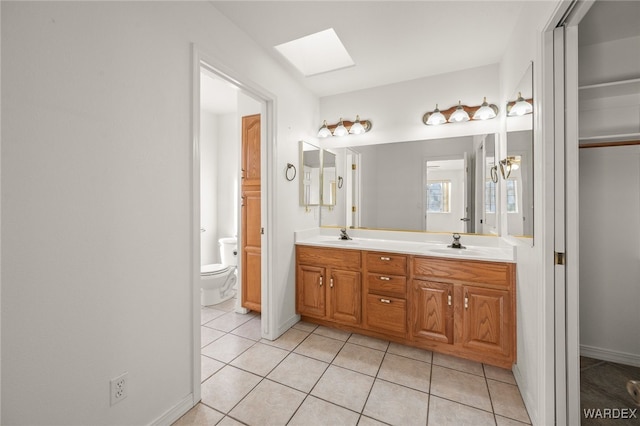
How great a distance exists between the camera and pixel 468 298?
2.03m

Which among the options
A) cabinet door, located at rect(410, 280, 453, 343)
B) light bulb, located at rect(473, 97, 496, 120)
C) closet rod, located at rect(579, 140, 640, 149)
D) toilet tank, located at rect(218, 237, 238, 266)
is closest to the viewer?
closet rod, located at rect(579, 140, 640, 149)

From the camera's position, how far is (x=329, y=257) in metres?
2.58

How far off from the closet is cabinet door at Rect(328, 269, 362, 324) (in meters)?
1.60

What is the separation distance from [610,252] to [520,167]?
1.08 metres

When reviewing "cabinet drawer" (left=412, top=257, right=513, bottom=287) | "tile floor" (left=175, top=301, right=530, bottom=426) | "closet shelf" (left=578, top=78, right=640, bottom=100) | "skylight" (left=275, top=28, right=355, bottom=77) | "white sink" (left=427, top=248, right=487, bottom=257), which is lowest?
"tile floor" (left=175, top=301, right=530, bottom=426)

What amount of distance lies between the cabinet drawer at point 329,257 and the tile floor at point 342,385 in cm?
67

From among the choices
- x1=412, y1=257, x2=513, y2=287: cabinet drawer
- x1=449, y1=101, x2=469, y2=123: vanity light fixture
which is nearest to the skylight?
x1=449, y1=101, x2=469, y2=123: vanity light fixture

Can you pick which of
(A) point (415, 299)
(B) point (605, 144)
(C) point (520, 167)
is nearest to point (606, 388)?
(A) point (415, 299)

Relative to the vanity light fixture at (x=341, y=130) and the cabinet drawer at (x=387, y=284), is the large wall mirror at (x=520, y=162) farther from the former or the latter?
the vanity light fixture at (x=341, y=130)

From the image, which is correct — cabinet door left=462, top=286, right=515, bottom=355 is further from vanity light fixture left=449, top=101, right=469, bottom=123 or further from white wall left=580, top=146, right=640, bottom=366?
vanity light fixture left=449, top=101, right=469, bottom=123

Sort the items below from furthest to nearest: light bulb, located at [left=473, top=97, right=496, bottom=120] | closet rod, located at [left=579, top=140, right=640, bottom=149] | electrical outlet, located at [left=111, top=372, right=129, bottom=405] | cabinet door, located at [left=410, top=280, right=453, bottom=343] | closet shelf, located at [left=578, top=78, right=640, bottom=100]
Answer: light bulb, located at [left=473, top=97, right=496, bottom=120] → cabinet door, located at [left=410, top=280, right=453, bottom=343] → closet rod, located at [left=579, top=140, right=640, bottom=149] → closet shelf, located at [left=578, top=78, right=640, bottom=100] → electrical outlet, located at [left=111, top=372, right=129, bottom=405]

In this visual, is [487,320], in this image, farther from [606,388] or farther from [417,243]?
[417,243]

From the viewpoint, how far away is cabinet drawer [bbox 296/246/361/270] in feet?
8.11

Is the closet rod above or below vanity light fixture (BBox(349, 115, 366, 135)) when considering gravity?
below
